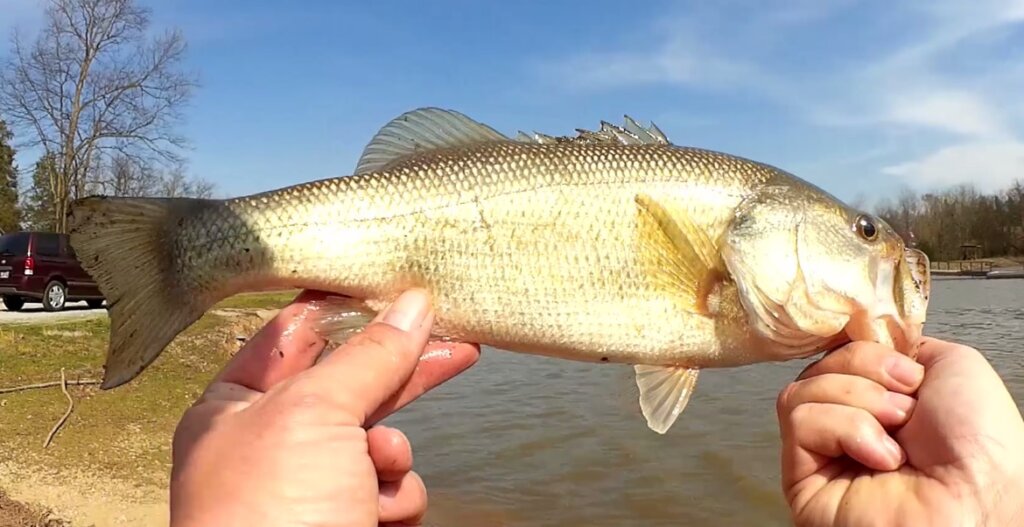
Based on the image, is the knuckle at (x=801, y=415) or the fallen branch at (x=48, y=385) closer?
the knuckle at (x=801, y=415)

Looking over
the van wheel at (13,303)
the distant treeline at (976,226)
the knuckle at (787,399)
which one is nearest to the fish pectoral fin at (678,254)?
the knuckle at (787,399)

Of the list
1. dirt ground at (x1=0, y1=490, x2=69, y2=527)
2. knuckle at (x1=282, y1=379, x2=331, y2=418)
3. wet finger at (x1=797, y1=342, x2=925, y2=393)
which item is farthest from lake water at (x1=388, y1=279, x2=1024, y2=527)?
dirt ground at (x1=0, y1=490, x2=69, y2=527)

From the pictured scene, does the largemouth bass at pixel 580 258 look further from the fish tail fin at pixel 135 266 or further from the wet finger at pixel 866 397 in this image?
the wet finger at pixel 866 397

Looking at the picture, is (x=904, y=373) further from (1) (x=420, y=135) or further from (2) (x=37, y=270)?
(2) (x=37, y=270)

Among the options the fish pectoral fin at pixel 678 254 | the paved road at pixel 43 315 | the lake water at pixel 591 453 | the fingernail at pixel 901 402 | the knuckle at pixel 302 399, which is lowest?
the lake water at pixel 591 453

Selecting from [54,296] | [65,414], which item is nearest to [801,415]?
[65,414]

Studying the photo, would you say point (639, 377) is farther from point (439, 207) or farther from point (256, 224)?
point (256, 224)
